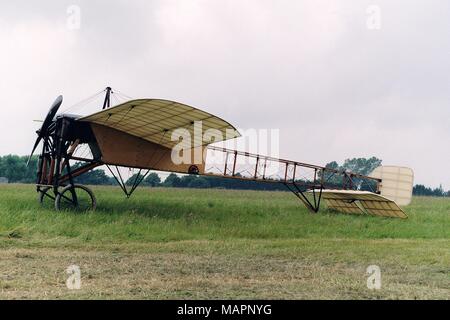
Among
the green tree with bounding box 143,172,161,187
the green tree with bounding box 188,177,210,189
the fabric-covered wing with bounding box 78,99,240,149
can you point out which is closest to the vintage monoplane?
the fabric-covered wing with bounding box 78,99,240,149

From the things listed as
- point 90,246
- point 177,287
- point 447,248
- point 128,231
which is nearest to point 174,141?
point 128,231

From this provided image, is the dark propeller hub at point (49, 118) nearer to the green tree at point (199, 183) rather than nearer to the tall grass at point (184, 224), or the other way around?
the tall grass at point (184, 224)

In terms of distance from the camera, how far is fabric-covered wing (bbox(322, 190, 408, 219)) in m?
17.5

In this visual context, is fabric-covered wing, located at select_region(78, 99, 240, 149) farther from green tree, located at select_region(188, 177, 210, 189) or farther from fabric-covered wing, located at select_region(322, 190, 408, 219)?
green tree, located at select_region(188, 177, 210, 189)

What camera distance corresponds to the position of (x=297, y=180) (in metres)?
19.8

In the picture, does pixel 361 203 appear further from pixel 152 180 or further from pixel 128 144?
pixel 152 180

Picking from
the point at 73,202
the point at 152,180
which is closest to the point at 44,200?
the point at 73,202

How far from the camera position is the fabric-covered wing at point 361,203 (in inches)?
690

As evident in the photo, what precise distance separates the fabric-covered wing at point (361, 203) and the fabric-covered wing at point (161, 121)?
605 cm

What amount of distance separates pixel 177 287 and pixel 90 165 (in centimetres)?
1018

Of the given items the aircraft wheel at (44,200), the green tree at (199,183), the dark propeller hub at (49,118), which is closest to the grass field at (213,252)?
the aircraft wheel at (44,200)

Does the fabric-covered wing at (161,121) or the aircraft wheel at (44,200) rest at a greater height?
the fabric-covered wing at (161,121)

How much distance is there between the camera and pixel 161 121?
14.0 m

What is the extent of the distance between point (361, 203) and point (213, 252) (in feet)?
34.3
